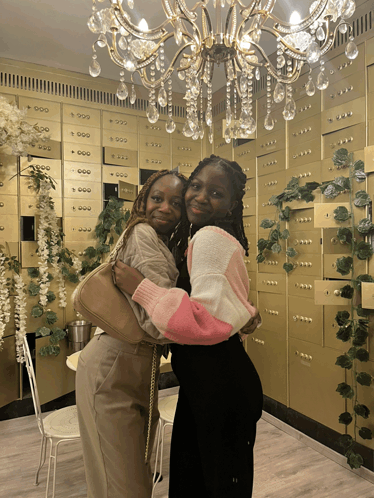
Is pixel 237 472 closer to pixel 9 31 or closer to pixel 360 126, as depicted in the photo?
pixel 360 126

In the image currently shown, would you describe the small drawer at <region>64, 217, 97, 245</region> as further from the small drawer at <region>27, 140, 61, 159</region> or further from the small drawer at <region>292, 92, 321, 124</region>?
the small drawer at <region>292, 92, 321, 124</region>

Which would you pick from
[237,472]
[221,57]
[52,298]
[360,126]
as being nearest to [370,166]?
[360,126]

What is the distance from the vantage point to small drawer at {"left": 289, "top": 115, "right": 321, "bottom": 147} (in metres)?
2.41

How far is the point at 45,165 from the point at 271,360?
97.4 inches

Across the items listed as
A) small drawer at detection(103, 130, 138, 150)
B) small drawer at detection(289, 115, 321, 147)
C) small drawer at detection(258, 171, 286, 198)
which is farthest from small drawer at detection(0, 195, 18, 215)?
small drawer at detection(289, 115, 321, 147)

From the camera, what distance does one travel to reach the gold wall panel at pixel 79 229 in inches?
121

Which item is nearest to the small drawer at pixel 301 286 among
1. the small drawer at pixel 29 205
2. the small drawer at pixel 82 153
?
the small drawer at pixel 82 153

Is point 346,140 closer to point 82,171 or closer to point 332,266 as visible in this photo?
point 332,266

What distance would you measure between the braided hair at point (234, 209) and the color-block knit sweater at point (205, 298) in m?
0.08

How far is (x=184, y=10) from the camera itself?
3.80 feet

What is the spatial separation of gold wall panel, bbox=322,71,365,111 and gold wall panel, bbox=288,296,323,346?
134cm

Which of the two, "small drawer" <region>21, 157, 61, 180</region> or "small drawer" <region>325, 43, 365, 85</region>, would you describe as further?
"small drawer" <region>21, 157, 61, 180</region>

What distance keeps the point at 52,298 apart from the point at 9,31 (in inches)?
78.7

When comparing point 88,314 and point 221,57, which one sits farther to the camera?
point 221,57
